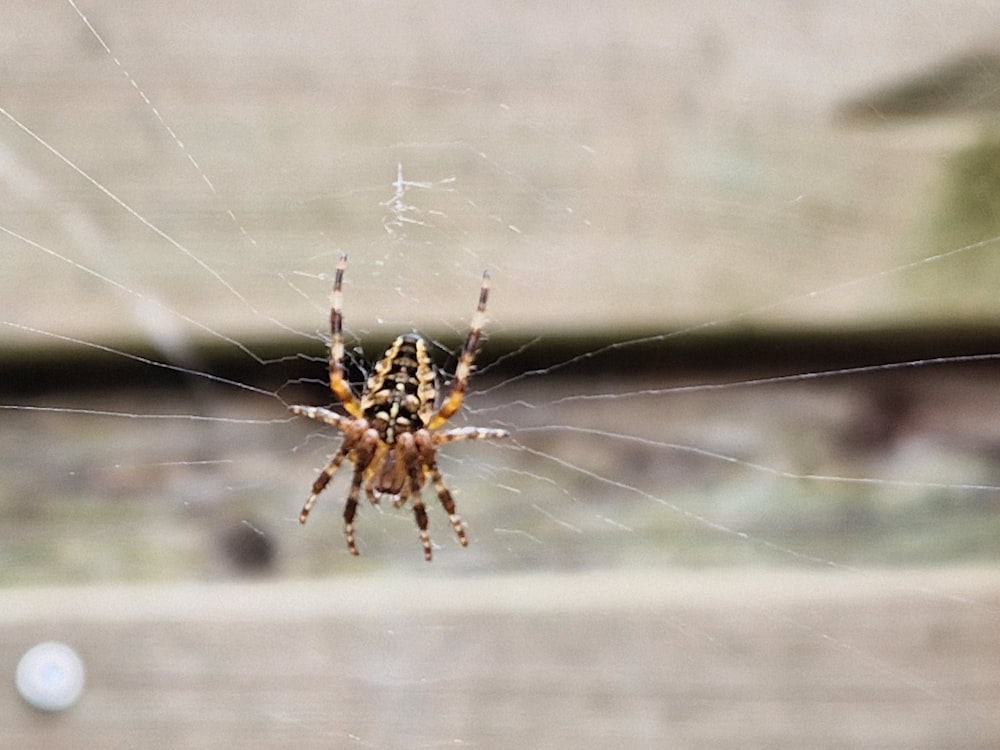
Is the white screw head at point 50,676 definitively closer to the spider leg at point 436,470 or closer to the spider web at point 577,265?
the spider web at point 577,265

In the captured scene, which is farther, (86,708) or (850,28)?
(86,708)

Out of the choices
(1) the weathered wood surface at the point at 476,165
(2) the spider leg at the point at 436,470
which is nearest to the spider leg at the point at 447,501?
(2) the spider leg at the point at 436,470

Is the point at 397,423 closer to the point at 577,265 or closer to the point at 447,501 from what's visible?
the point at 447,501

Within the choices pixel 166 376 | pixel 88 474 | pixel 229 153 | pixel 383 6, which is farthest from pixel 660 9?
pixel 88 474

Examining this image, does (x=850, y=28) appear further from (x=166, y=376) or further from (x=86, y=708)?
(x=86, y=708)

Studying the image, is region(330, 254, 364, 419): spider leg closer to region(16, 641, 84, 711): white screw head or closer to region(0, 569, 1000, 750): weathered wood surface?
region(0, 569, 1000, 750): weathered wood surface

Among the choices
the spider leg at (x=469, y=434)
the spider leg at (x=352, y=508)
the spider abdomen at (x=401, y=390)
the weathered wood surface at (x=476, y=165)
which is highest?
the weathered wood surface at (x=476, y=165)
